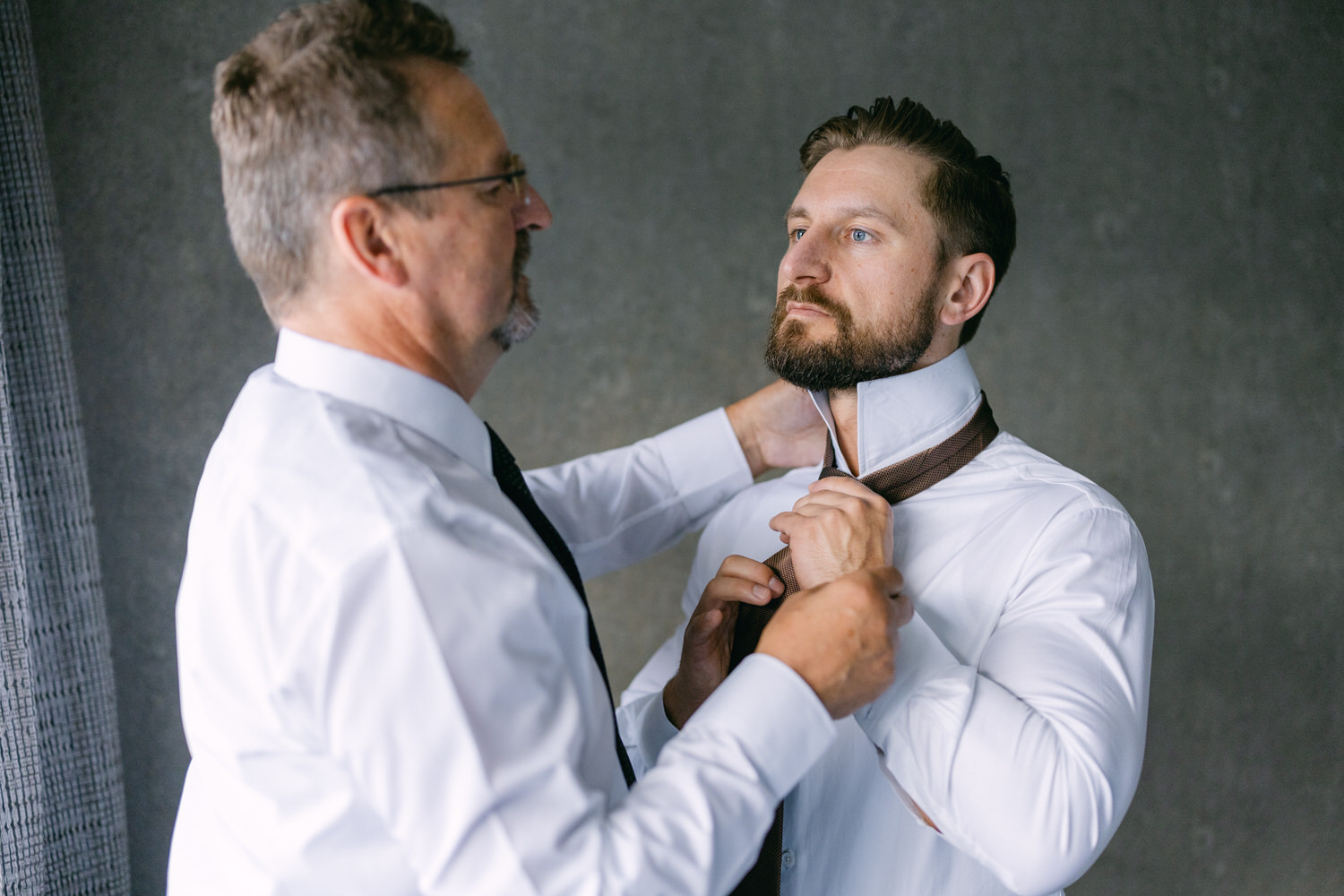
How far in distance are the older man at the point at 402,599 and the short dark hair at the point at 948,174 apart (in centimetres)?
67

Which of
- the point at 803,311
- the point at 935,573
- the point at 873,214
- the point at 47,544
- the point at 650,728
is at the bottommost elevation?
the point at 650,728

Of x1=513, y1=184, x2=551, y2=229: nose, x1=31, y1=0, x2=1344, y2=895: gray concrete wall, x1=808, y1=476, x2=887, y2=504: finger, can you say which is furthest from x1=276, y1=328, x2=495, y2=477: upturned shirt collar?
x1=31, y1=0, x2=1344, y2=895: gray concrete wall

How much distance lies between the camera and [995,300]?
246 cm

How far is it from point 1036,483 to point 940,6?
1.59 m

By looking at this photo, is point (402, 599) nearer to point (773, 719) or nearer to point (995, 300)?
point (773, 719)

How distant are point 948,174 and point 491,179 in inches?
32.1

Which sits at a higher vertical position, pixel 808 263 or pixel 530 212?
pixel 530 212

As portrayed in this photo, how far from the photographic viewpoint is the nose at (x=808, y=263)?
1.44 meters

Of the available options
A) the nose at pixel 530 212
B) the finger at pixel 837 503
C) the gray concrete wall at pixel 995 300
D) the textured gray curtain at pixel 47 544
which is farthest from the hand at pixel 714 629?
the textured gray curtain at pixel 47 544

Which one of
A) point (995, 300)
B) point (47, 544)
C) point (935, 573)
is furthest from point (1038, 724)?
point (47, 544)

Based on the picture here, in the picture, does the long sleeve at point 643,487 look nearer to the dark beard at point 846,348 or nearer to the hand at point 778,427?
the hand at point 778,427

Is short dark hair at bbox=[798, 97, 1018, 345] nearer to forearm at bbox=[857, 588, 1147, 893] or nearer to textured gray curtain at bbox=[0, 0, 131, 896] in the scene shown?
forearm at bbox=[857, 588, 1147, 893]

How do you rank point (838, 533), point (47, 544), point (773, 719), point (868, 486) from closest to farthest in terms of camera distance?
point (773, 719)
point (838, 533)
point (868, 486)
point (47, 544)

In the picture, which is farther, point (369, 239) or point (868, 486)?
point (868, 486)
